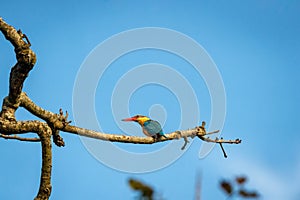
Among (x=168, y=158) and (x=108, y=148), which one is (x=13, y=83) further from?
(x=168, y=158)

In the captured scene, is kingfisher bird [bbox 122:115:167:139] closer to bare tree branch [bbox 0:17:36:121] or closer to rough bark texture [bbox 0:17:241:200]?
rough bark texture [bbox 0:17:241:200]

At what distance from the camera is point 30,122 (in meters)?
6.11

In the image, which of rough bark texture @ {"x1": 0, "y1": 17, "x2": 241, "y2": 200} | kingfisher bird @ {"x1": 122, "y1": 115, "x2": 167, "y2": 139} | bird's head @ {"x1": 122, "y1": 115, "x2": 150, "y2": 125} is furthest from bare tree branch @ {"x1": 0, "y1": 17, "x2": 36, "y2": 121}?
bird's head @ {"x1": 122, "y1": 115, "x2": 150, "y2": 125}

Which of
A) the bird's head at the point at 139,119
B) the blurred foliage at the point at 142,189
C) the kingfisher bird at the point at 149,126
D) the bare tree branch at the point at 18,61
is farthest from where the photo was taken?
the bird's head at the point at 139,119

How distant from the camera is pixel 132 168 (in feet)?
21.8

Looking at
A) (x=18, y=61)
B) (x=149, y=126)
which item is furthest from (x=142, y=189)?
(x=149, y=126)

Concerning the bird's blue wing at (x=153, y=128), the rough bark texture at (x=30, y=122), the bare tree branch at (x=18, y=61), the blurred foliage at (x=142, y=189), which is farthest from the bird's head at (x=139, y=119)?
the blurred foliage at (x=142, y=189)

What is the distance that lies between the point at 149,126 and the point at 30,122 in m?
2.27

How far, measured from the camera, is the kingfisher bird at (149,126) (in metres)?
6.92

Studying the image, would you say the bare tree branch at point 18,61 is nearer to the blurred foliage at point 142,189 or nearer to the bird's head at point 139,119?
the bird's head at point 139,119

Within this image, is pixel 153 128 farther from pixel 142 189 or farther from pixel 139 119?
pixel 142 189

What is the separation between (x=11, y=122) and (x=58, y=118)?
2.11 ft

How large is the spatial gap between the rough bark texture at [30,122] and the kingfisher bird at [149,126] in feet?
1.02

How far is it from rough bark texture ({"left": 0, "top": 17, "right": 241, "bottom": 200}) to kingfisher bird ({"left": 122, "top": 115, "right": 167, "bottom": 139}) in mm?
311
